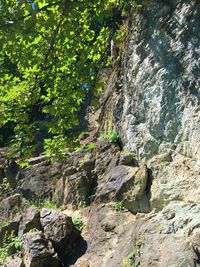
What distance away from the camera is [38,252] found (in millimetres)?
11398

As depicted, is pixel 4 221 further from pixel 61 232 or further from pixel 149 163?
pixel 149 163

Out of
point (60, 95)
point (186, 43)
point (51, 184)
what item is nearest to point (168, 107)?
point (186, 43)

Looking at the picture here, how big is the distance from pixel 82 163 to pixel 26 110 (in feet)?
13.8

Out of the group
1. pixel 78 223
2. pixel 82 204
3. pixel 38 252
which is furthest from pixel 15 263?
pixel 82 204

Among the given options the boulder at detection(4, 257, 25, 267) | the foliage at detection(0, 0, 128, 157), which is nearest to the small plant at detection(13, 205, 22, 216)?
the boulder at detection(4, 257, 25, 267)

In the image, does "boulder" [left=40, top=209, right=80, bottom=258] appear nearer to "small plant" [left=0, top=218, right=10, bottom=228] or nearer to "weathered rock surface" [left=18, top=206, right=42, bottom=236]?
"weathered rock surface" [left=18, top=206, right=42, bottom=236]

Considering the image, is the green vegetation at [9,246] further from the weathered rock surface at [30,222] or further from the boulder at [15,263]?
the boulder at [15,263]

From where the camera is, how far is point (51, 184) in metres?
16.0

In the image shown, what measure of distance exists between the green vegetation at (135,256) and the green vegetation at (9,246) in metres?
4.46

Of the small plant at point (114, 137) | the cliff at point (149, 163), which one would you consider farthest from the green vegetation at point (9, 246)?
the small plant at point (114, 137)

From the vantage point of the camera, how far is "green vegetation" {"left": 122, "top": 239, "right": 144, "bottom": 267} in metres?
9.66

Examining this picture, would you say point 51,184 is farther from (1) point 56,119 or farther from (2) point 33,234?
(1) point 56,119

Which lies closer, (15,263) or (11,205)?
(15,263)

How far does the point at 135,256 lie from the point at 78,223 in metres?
3.47
